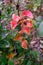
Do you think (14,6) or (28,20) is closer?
(28,20)

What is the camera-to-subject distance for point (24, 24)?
3.92 ft

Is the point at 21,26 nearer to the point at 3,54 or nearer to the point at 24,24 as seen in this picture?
the point at 24,24

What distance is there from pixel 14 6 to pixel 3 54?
12.6 inches

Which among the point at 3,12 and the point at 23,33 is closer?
the point at 23,33

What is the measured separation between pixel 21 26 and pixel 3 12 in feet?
0.82

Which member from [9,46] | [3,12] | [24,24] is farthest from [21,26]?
[3,12]

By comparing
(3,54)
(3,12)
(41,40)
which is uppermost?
(3,12)

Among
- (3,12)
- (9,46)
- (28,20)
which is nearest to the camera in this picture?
(28,20)

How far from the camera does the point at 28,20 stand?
3.90 ft

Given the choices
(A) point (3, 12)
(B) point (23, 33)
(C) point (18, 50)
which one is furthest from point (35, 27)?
(A) point (3, 12)

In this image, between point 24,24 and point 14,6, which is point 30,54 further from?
point 14,6

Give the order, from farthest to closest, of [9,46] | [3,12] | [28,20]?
[3,12] → [9,46] → [28,20]

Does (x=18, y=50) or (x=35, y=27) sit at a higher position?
(x=35, y=27)

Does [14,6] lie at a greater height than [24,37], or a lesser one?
greater
